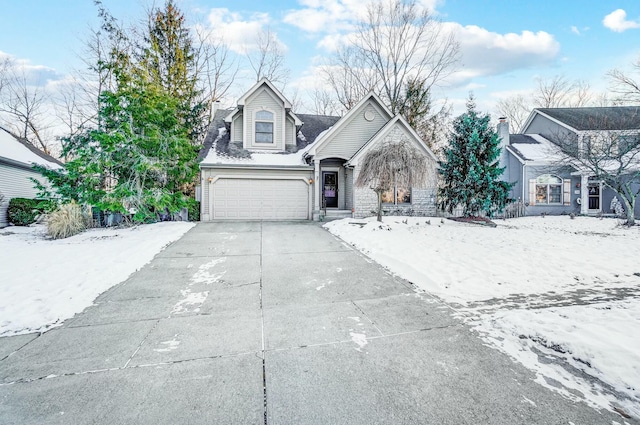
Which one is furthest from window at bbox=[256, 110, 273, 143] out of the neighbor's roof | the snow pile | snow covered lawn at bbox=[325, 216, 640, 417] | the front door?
the front door

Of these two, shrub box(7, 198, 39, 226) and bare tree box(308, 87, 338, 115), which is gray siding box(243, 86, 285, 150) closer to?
shrub box(7, 198, 39, 226)

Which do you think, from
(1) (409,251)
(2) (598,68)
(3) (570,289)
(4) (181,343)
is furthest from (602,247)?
(2) (598,68)

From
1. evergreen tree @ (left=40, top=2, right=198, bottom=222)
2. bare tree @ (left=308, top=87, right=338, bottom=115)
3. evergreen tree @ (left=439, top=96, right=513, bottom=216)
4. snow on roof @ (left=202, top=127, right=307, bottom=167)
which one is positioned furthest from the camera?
bare tree @ (left=308, top=87, right=338, bottom=115)

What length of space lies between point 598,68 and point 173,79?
23.5 metres


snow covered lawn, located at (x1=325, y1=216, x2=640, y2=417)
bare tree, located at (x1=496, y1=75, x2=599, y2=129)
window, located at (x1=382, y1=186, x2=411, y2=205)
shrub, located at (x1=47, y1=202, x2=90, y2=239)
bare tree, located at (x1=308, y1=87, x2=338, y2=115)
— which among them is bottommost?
snow covered lawn, located at (x1=325, y1=216, x2=640, y2=417)

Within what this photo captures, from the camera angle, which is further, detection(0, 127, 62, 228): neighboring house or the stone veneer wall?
the stone veneer wall

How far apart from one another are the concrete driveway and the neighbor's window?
58.7 feet

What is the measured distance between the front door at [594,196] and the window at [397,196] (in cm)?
1228

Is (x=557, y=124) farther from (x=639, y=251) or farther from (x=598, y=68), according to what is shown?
(x=639, y=251)

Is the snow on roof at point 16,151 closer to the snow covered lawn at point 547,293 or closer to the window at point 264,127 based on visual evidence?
the window at point 264,127

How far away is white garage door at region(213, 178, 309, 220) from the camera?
542 inches

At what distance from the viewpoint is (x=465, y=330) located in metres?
3.38

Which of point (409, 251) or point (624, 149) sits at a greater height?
point (624, 149)

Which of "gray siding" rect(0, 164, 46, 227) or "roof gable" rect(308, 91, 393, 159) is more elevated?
"roof gable" rect(308, 91, 393, 159)
